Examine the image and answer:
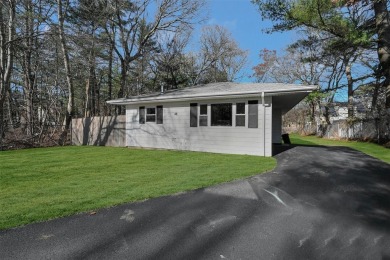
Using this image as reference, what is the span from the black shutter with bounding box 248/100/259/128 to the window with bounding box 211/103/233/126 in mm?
825

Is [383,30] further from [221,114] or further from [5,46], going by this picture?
[5,46]

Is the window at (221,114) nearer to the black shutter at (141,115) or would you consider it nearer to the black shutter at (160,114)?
the black shutter at (160,114)

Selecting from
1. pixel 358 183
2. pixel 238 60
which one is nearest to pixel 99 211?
pixel 358 183

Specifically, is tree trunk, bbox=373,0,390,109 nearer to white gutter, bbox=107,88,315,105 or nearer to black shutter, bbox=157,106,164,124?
white gutter, bbox=107,88,315,105

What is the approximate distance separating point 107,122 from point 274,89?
9758 millimetres

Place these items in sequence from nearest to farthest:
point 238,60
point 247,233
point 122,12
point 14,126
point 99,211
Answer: point 247,233
point 99,211
point 14,126
point 122,12
point 238,60

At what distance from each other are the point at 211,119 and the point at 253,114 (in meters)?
1.93

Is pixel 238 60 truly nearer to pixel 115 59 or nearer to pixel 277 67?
pixel 277 67

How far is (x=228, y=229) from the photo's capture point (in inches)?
129

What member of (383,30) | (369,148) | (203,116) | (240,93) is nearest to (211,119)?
(203,116)

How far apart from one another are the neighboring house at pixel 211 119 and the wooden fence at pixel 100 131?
0.65 m

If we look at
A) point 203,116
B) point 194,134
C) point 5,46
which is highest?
point 5,46

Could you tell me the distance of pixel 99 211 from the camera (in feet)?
12.3

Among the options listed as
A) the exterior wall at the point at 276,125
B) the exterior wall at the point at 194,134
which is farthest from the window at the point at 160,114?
the exterior wall at the point at 276,125
